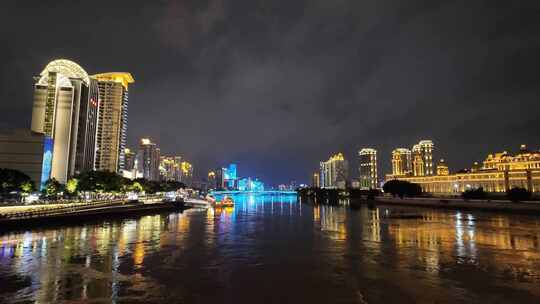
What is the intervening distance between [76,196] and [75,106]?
125ft

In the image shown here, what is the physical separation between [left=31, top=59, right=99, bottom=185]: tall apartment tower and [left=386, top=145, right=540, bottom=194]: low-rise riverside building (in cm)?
15120

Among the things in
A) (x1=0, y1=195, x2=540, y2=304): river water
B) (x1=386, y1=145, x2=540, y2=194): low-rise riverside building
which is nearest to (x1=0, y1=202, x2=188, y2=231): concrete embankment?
(x1=0, y1=195, x2=540, y2=304): river water

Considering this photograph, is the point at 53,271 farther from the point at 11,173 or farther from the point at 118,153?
the point at 118,153

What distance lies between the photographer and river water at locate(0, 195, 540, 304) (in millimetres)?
17438

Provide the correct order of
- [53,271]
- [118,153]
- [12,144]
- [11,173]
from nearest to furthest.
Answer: [53,271] → [11,173] → [12,144] → [118,153]

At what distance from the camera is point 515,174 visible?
126 meters

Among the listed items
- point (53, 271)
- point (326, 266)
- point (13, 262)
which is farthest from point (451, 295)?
point (13, 262)

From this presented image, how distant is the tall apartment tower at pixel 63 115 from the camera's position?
11569cm

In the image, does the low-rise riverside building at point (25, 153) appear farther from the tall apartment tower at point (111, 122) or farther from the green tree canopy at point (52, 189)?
the tall apartment tower at point (111, 122)

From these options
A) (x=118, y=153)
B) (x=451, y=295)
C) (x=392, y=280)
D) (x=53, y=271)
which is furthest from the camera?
(x=118, y=153)

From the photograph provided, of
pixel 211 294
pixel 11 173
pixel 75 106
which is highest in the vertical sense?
pixel 75 106

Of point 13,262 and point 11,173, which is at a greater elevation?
point 11,173

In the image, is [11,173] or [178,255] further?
[11,173]

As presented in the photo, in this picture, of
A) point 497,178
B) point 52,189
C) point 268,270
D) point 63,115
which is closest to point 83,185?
point 52,189
